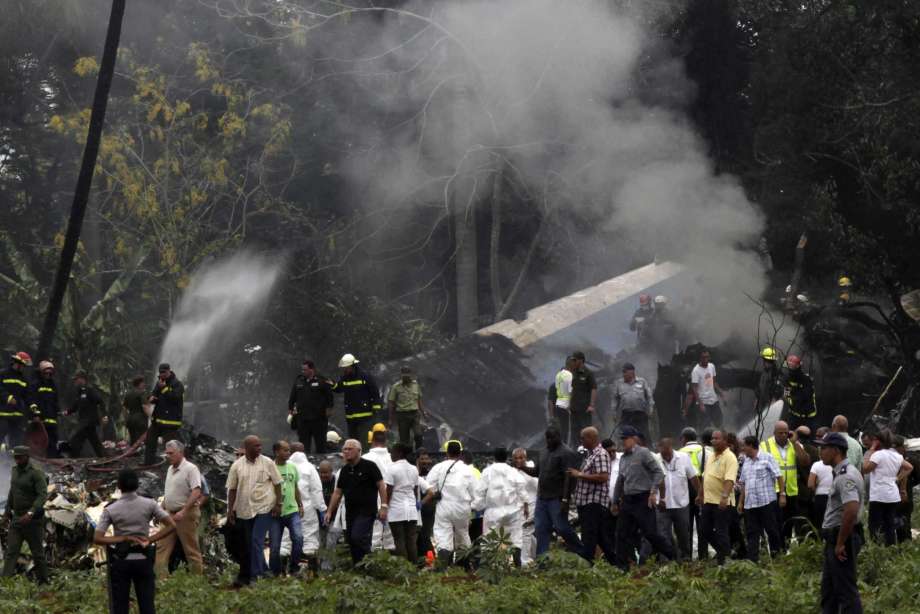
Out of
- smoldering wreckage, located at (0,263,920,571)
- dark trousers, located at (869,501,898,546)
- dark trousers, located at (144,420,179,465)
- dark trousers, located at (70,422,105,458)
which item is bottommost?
dark trousers, located at (869,501,898,546)

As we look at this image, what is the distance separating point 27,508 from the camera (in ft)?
41.8

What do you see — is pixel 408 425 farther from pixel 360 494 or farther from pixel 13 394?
pixel 360 494

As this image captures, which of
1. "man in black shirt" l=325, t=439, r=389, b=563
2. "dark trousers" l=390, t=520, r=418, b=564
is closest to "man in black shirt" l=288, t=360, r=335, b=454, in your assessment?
"dark trousers" l=390, t=520, r=418, b=564

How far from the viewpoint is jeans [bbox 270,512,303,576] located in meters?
12.7

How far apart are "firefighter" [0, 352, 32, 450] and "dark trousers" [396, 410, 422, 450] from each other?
14.1ft

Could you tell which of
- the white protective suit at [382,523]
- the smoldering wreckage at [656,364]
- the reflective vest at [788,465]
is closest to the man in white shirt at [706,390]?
the smoldering wreckage at [656,364]

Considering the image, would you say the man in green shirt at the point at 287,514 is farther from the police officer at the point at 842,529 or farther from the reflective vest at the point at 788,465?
the police officer at the point at 842,529

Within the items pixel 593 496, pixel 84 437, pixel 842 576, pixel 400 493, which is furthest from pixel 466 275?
pixel 842 576

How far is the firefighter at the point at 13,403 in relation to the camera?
17.4 meters

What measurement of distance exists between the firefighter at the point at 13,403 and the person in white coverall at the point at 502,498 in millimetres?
6519

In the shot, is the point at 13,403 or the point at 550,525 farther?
the point at 13,403

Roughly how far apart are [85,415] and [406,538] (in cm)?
671

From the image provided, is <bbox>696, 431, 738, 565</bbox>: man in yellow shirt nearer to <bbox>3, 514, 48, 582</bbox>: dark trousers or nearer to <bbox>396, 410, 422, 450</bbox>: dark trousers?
<bbox>396, 410, 422, 450</bbox>: dark trousers

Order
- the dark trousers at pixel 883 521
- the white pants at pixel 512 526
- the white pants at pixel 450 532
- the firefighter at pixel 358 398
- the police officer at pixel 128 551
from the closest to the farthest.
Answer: the police officer at pixel 128 551 → the dark trousers at pixel 883 521 → the white pants at pixel 512 526 → the white pants at pixel 450 532 → the firefighter at pixel 358 398
